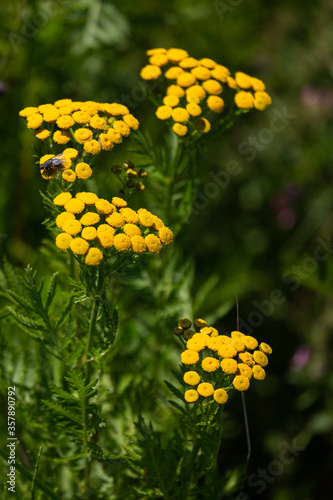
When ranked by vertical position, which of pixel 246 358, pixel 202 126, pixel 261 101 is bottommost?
pixel 246 358

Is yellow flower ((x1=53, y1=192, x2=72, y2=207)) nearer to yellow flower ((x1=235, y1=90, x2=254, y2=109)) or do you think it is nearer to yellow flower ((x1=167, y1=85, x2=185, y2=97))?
yellow flower ((x1=167, y1=85, x2=185, y2=97))

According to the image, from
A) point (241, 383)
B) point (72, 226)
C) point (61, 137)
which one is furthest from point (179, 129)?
point (241, 383)

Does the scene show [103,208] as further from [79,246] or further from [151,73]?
[151,73]

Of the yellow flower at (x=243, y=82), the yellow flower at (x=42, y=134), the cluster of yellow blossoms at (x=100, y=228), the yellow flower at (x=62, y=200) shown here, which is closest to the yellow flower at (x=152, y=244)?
the cluster of yellow blossoms at (x=100, y=228)

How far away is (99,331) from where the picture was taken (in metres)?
1.58

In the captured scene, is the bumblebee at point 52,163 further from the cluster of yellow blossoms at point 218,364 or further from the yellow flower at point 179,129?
the cluster of yellow blossoms at point 218,364

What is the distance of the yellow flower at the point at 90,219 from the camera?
4.21 feet

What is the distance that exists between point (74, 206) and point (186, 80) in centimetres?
72

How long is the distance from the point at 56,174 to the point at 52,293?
33 cm

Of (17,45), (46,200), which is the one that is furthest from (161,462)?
(17,45)

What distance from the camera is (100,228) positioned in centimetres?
129

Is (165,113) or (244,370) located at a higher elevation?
(165,113)

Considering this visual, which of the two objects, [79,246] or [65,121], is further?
[65,121]

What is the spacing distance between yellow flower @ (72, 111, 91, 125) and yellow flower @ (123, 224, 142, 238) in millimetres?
384
